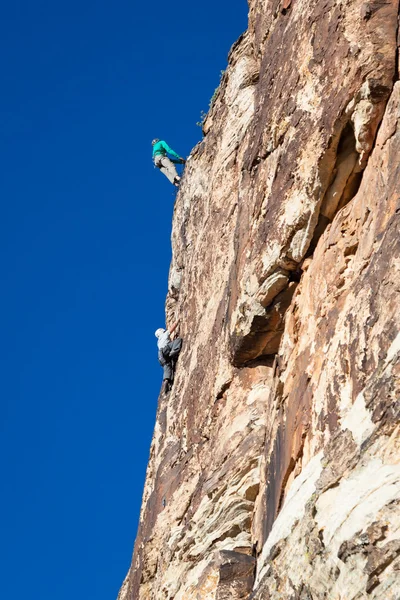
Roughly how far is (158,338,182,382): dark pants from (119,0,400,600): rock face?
3.96 feet

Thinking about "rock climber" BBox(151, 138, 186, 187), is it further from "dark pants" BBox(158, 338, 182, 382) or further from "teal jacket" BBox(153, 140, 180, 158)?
"dark pants" BBox(158, 338, 182, 382)

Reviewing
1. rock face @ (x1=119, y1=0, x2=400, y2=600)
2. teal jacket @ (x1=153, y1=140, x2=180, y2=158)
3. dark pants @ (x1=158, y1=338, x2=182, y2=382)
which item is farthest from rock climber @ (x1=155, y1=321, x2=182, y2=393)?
teal jacket @ (x1=153, y1=140, x2=180, y2=158)

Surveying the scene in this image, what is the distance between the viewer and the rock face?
902 cm

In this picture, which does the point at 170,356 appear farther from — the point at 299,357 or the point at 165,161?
the point at 165,161

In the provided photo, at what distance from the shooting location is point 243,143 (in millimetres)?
19797

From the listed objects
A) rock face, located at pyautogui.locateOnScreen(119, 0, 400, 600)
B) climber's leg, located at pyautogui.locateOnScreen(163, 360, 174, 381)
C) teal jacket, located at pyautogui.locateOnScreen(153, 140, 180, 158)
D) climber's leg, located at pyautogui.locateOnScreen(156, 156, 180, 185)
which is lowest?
rock face, located at pyautogui.locateOnScreen(119, 0, 400, 600)

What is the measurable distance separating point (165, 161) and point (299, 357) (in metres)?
17.2

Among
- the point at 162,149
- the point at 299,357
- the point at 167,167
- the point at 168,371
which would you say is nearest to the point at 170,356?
the point at 168,371

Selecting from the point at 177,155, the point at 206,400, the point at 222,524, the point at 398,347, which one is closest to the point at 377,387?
the point at 398,347

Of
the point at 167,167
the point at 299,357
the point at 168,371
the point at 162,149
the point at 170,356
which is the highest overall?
the point at 162,149

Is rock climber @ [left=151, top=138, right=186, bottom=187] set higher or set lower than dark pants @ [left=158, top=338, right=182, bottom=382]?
higher

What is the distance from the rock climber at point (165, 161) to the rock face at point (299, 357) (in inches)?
343

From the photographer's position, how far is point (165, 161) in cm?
2917

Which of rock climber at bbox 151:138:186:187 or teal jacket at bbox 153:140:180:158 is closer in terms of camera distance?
rock climber at bbox 151:138:186:187
